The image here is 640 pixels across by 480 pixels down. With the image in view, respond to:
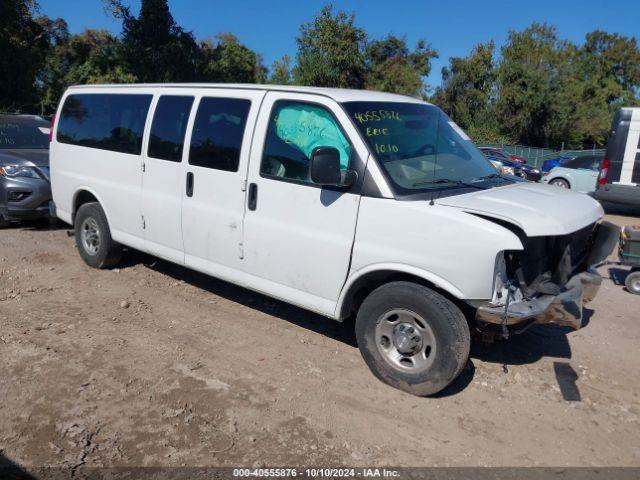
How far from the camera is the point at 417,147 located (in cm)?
447

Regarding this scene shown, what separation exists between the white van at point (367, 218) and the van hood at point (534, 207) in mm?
17

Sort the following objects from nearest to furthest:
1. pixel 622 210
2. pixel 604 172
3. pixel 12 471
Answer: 1. pixel 12 471
2. pixel 604 172
3. pixel 622 210

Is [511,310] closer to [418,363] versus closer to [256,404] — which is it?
[418,363]

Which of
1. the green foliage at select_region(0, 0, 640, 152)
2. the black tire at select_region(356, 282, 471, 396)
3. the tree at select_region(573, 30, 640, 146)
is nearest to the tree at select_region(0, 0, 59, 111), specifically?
the green foliage at select_region(0, 0, 640, 152)

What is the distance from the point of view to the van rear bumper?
1172 cm

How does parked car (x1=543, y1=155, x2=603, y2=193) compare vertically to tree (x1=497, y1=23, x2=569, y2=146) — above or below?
below

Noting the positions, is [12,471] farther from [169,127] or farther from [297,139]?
[169,127]


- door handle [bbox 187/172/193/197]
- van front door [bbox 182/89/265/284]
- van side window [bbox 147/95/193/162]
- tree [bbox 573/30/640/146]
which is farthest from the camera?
tree [bbox 573/30/640/146]

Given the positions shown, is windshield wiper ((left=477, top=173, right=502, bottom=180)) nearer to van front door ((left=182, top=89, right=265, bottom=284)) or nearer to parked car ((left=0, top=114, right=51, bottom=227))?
van front door ((left=182, top=89, right=265, bottom=284))

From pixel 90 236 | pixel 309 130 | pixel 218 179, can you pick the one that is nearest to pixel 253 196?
pixel 218 179

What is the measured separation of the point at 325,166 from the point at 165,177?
213cm

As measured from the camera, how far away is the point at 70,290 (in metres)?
5.96

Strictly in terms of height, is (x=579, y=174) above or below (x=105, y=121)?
below

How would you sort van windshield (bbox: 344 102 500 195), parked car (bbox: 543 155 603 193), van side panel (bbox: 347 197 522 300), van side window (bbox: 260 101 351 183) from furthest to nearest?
parked car (bbox: 543 155 603 193) → van side window (bbox: 260 101 351 183) → van windshield (bbox: 344 102 500 195) → van side panel (bbox: 347 197 522 300)
